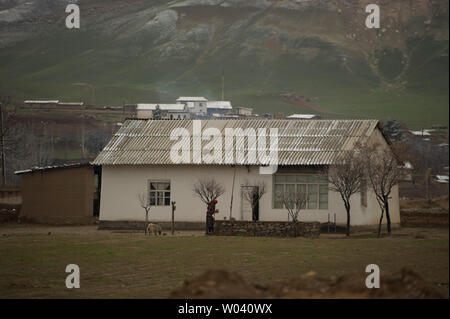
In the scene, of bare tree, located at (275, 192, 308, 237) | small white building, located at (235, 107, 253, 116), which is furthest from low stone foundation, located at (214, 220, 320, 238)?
small white building, located at (235, 107, 253, 116)

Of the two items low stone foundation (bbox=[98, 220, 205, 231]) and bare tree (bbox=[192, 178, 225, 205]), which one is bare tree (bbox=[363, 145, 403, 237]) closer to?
bare tree (bbox=[192, 178, 225, 205])

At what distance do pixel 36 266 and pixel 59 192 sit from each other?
58.2ft

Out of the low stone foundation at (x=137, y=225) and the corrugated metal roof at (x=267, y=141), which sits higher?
the corrugated metal roof at (x=267, y=141)

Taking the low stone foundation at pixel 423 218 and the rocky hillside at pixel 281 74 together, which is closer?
the low stone foundation at pixel 423 218

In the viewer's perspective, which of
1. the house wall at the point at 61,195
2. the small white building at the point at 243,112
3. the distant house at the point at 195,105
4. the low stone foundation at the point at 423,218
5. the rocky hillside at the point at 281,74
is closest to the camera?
the low stone foundation at the point at 423,218

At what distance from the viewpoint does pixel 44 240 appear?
29938 millimetres

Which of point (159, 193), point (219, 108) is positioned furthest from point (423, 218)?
point (219, 108)

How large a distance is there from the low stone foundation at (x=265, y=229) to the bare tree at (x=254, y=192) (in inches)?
162

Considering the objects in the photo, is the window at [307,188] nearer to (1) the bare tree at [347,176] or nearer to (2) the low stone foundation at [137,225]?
(1) the bare tree at [347,176]

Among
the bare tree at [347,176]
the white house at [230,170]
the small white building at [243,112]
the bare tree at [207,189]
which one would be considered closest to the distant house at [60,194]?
the white house at [230,170]

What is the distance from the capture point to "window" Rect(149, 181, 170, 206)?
37.7 meters

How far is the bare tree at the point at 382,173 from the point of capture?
108 ft

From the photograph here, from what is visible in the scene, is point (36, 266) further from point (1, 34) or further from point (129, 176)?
point (1, 34)
